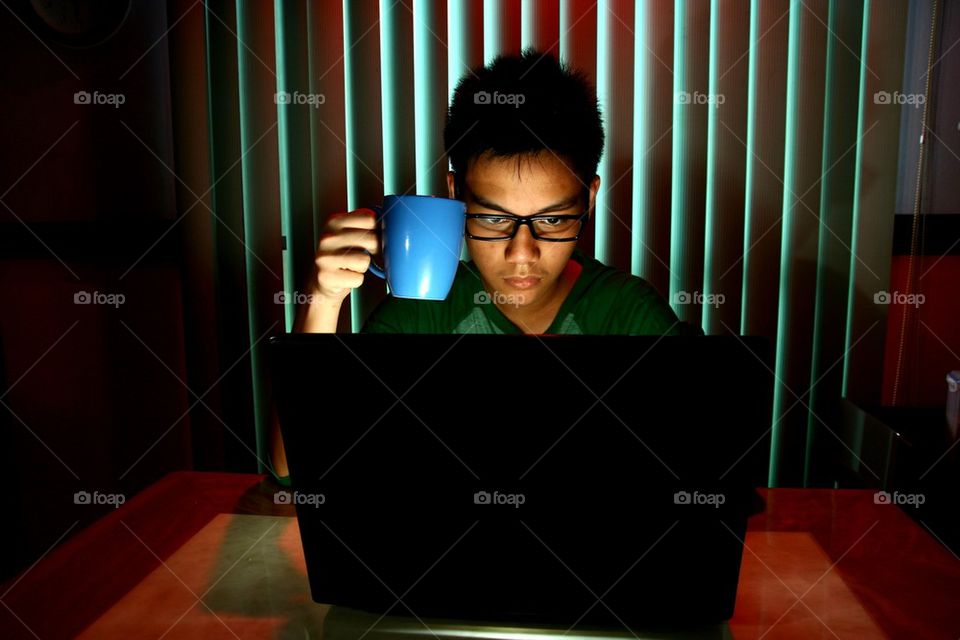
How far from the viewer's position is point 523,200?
3.91ft

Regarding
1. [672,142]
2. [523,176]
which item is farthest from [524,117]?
[672,142]

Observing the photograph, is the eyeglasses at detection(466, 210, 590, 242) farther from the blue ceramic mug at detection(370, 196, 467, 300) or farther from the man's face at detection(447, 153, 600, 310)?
the blue ceramic mug at detection(370, 196, 467, 300)

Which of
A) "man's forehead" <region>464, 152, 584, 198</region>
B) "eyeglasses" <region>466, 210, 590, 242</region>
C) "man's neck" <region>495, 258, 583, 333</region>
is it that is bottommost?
"man's neck" <region>495, 258, 583, 333</region>

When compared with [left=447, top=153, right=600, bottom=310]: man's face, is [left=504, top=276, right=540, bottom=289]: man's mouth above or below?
below

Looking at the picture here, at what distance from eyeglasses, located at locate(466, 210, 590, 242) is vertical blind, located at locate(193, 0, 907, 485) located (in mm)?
696

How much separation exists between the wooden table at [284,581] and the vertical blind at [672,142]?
1.12 m

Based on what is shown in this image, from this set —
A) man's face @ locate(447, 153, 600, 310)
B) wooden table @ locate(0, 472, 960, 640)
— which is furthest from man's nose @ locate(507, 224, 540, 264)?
wooden table @ locate(0, 472, 960, 640)

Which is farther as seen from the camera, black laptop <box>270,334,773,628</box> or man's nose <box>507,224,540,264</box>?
man's nose <box>507,224,540,264</box>

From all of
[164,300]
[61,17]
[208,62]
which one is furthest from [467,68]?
[164,300]

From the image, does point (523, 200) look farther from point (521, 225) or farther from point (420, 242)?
point (420, 242)

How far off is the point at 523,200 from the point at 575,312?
0.33 meters

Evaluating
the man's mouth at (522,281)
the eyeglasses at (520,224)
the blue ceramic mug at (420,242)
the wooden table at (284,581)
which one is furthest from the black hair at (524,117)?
the wooden table at (284,581)

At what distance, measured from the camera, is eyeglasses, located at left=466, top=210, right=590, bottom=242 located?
1.19 meters

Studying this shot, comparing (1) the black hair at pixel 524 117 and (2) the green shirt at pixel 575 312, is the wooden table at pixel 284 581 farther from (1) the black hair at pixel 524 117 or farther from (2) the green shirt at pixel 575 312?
(1) the black hair at pixel 524 117
